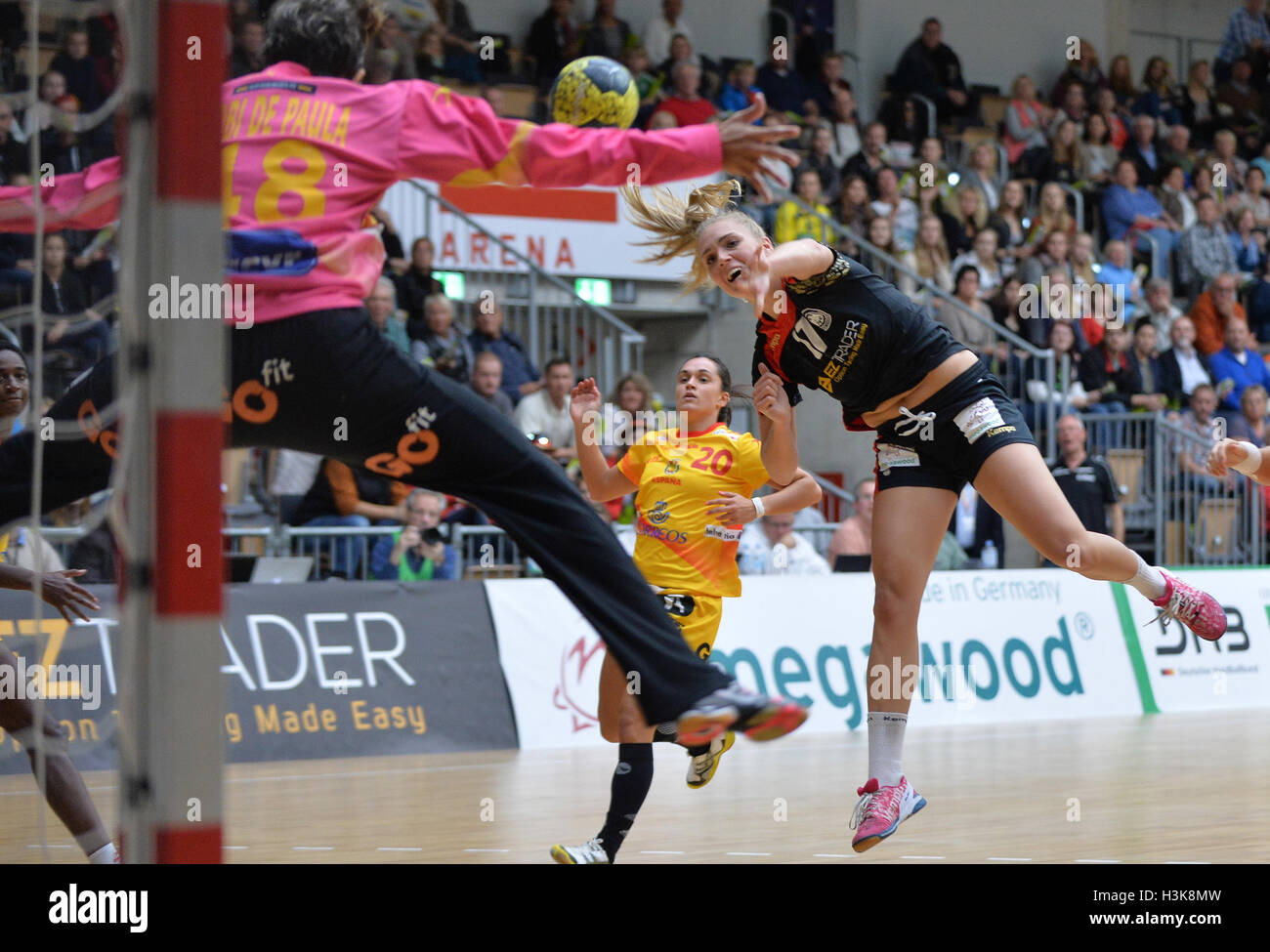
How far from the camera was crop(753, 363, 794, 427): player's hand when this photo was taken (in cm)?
568

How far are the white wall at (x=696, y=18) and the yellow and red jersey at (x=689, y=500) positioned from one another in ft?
41.8

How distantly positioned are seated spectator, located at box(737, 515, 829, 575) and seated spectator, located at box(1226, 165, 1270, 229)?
10.4 m

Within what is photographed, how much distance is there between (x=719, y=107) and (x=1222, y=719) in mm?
9121

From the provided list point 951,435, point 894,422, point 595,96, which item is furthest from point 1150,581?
point 595,96

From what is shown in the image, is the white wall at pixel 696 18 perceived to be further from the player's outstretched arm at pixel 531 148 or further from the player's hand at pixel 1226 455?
the player's outstretched arm at pixel 531 148

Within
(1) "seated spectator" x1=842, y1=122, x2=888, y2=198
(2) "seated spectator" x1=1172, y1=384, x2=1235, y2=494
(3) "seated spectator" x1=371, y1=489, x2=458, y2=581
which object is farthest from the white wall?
(3) "seated spectator" x1=371, y1=489, x2=458, y2=581

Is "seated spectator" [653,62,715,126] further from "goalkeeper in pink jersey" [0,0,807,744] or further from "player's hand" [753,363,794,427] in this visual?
"goalkeeper in pink jersey" [0,0,807,744]

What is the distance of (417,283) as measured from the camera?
1391 cm

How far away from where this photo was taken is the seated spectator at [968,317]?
16.4m

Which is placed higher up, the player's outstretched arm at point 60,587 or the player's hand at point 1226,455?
the player's hand at point 1226,455

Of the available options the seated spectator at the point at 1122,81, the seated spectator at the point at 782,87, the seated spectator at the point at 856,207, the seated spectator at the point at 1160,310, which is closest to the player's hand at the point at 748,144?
the seated spectator at the point at 856,207

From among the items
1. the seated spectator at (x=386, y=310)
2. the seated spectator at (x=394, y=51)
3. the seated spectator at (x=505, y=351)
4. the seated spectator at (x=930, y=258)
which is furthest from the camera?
the seated spectator at (x=930, y=258)

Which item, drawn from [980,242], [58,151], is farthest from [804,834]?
[980,242]

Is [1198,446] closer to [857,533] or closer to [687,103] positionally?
[857,533]
